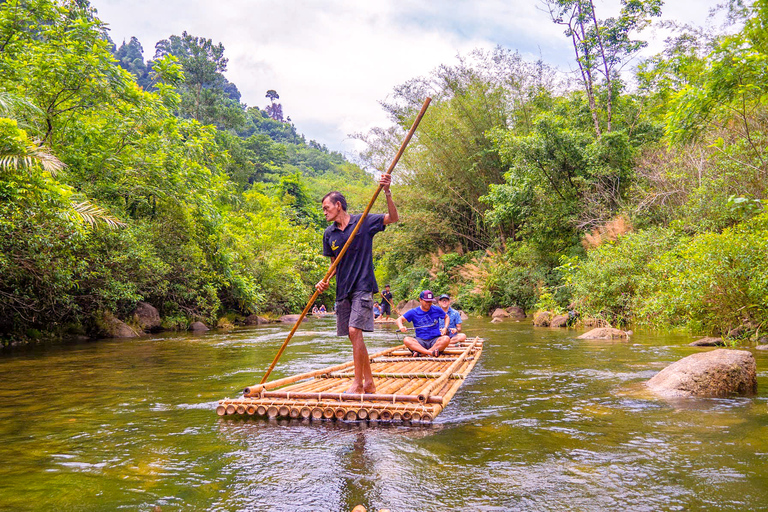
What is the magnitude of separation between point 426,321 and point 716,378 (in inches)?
133

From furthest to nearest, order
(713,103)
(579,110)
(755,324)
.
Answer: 1. (579,110)
2. (755,324)
3. (713,103)

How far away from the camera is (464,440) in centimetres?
353

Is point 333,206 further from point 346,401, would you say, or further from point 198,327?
point 198,327

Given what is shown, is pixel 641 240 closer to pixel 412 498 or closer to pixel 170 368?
pixel 170 368

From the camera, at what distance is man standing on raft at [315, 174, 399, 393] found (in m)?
4.35

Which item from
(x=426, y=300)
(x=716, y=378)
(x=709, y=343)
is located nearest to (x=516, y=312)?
(x=709, y=343)

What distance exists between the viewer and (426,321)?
7.06 meters

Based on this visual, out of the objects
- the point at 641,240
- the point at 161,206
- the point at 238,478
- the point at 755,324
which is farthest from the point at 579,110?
the point at 238,478

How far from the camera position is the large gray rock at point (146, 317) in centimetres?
1418

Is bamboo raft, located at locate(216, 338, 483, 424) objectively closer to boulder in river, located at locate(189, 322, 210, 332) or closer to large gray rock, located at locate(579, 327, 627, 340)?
large gray rock, located at locate(579, 327, 627, 340)

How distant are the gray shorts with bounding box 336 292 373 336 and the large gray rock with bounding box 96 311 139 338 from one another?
10.4 m

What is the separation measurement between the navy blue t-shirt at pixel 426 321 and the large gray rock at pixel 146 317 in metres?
9.98

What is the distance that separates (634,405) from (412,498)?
2.76 m

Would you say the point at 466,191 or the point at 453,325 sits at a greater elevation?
the point at 466,191
